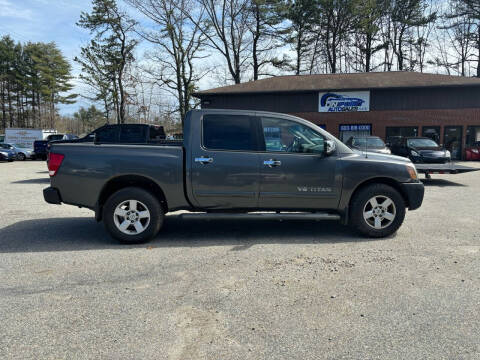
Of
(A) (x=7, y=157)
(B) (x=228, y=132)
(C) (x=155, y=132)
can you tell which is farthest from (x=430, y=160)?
(A) (x=7, y=157)

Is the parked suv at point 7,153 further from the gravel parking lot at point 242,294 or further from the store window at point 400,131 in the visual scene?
the store window at point 400,131

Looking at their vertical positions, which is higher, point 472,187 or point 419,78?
point 419,78

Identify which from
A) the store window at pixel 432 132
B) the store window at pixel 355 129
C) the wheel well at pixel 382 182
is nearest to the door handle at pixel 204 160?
the wheel well at pixel 382 182

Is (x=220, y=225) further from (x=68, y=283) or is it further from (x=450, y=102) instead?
(x=450, y=102)

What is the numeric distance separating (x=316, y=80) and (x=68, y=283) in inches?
986

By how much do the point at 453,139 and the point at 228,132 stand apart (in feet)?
76.6

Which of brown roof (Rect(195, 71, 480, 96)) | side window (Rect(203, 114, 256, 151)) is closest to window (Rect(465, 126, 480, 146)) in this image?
brown roof (Rect(195, 71, 480, 96))

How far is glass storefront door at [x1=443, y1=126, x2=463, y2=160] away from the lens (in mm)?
22734

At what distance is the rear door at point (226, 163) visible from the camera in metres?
4.82

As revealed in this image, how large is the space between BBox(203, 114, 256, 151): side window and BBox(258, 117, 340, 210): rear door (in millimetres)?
234

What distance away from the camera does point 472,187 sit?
10.8 m

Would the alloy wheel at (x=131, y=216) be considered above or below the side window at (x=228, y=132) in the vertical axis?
below

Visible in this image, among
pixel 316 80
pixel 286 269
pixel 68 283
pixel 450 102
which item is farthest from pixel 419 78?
pixel 68 283

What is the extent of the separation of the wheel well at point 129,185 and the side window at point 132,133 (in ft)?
18.6
